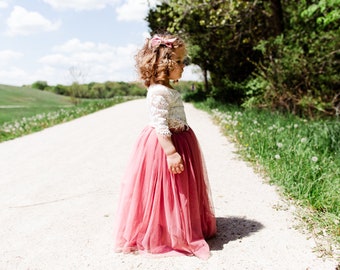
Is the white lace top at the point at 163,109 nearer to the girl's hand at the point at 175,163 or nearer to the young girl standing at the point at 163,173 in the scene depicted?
the young girl standing at the point at 163,173

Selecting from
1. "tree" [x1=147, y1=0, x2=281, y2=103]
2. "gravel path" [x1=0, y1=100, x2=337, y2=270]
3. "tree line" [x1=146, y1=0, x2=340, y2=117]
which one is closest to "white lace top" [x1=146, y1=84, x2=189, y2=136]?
"gravel path" [x1=0, y1=100, x2=337, y2=270]

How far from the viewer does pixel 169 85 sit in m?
3.06

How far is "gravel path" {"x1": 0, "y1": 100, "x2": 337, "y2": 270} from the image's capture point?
9.64ft

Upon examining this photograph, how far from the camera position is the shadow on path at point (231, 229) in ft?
10.8

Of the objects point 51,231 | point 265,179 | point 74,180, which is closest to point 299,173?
point 265,179

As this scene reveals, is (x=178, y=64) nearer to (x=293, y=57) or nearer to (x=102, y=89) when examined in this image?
(x=293, y=57)

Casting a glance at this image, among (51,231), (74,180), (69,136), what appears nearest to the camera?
(51,231)

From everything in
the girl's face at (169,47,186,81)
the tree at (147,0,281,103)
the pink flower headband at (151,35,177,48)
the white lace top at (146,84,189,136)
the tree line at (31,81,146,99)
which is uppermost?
the tree at (147,0,281,103)

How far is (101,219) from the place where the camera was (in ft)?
13.0

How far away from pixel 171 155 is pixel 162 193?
344 mm

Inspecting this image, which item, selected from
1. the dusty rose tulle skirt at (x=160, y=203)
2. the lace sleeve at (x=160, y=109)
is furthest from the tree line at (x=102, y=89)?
the lace sleeve at (x=160, y=109)

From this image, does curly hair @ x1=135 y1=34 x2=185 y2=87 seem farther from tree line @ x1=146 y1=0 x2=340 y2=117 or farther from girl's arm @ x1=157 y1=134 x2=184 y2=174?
tree line @ x1=146 y1=0 x2=340 y2=117

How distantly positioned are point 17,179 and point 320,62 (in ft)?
30.0

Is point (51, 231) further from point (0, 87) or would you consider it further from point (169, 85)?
point (0, 87)
